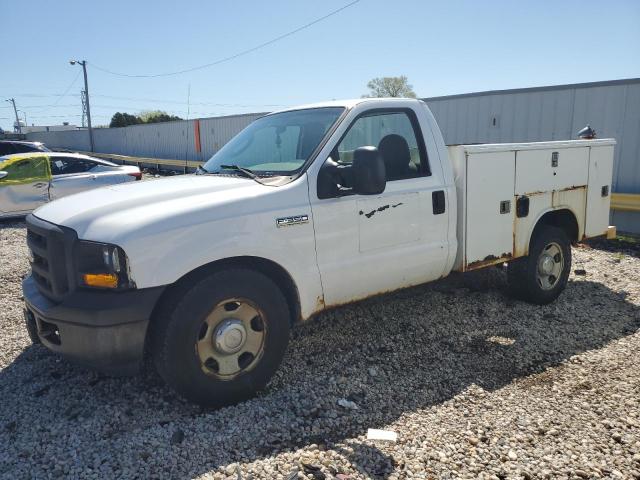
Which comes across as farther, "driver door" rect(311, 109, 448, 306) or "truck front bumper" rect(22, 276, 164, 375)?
"driver door" rect(311, 109, 448, 306)

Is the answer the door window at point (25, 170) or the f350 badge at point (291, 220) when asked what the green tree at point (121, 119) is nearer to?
the door window at point (25, 170)

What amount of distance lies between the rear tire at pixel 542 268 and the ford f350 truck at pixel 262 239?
0.38 m

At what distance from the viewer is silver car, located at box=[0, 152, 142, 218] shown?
10641 mm

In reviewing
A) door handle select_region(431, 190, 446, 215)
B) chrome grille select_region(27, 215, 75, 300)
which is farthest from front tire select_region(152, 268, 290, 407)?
door handle select_region(431, 190, 446, 215)

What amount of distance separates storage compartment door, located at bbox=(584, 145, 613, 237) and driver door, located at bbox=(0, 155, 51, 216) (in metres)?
10.1

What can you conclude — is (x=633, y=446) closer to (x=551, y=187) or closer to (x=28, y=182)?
(x=551, y=187)

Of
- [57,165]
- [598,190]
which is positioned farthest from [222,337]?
[57,165]

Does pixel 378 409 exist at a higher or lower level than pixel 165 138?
lower

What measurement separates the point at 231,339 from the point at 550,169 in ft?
12.0

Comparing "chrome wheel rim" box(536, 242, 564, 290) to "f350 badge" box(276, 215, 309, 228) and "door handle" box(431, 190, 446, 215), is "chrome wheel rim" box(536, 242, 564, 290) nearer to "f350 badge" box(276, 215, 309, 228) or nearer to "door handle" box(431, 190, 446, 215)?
"door handle" box(431, 190, 446, 215)

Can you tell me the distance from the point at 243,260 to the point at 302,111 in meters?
1.61

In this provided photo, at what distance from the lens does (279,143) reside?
420 centimetres

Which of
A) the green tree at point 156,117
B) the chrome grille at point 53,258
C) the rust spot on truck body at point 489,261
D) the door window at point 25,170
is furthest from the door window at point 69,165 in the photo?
the green tree at point 156,117

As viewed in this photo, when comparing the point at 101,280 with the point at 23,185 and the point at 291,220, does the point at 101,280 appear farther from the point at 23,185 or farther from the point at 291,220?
the point at 23,185
